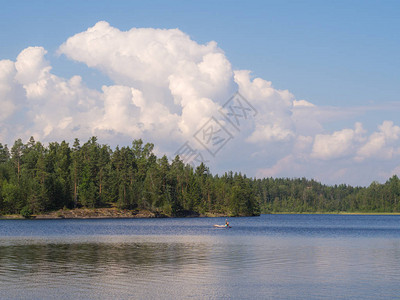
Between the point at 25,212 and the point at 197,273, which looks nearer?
the point at 197,273

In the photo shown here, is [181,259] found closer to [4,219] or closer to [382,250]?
[382,250]

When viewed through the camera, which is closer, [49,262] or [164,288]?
[164,288]

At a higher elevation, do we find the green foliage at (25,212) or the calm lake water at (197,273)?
the green foliage at (25,212)

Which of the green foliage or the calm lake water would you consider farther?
the green foliage

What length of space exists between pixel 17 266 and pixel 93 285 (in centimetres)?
1374

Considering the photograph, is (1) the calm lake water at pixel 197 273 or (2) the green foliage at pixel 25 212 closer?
(1) the calm lake water at pixel 197 273

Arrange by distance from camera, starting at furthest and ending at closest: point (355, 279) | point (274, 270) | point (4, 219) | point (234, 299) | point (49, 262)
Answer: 1. point (4, 219)
2. point (49, 262)
3. point (274, 270)
4. point (355, 279)
5. point (234, 299)

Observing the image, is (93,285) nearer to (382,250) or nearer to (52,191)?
(382,250)

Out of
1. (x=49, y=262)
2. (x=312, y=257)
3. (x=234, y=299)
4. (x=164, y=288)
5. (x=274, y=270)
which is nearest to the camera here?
(x=234, y=299)

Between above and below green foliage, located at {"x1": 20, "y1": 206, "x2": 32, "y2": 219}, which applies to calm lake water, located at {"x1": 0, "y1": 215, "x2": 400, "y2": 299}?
below

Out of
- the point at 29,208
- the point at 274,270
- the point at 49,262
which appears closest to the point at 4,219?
the point at 29,208

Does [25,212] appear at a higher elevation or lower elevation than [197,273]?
higher

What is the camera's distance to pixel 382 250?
6844 centimetres

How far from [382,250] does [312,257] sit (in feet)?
51.8
